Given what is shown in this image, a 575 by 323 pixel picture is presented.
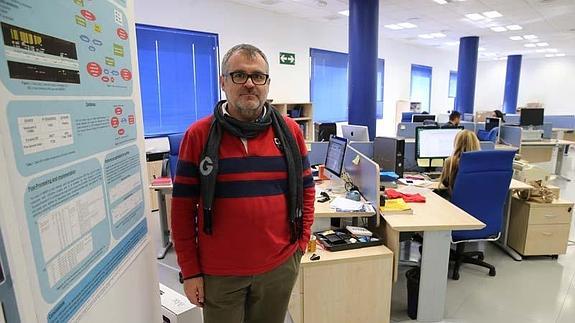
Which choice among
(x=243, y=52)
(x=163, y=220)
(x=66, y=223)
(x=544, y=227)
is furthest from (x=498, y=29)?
(x=66, y=223)

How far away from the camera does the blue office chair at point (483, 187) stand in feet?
8.65

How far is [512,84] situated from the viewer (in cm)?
1312

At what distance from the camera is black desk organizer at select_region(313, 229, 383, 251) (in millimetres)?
2180

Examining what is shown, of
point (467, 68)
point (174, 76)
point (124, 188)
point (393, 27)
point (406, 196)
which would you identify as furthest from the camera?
point (467, 68)

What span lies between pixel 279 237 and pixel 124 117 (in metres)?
0.75

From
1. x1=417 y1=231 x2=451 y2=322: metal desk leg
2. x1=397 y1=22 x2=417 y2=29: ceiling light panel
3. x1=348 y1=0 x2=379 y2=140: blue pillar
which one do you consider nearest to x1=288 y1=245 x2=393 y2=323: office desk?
x1=417 y1=231 x2=451 y2=322: metal desk leg

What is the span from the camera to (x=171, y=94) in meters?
5.30

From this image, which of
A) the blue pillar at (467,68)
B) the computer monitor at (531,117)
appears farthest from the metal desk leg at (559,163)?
the blue pillar at (467,68)

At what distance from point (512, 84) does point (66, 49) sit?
51.4ft

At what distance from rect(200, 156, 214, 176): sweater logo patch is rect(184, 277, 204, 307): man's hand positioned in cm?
43

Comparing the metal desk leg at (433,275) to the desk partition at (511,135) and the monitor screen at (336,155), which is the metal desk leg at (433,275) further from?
the desk partition at (511,135)

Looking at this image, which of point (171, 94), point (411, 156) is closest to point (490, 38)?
point (411, 156)

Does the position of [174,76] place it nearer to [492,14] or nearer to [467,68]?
[492,14]

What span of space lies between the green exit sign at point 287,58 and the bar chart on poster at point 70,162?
5758 mm
